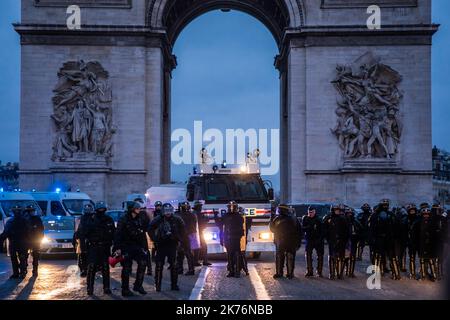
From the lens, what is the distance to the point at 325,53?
4262cm

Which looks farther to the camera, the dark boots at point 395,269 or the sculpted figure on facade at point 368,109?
the sculpted figure on facade at point 368,109

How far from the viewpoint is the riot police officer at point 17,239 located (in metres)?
21.3

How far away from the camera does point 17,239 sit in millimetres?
21266

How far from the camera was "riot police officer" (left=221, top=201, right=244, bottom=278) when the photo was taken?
21812mm

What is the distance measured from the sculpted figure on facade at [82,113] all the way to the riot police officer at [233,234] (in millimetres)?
21326

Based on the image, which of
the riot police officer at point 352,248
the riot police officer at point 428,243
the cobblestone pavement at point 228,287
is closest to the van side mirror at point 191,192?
the cobblestone pavement at point 228,287

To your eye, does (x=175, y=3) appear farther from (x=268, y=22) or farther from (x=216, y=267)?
(x=216, y=267)

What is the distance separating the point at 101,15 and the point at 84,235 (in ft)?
88.8

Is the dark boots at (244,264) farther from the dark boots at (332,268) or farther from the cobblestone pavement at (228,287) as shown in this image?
the dark boots at (332,268)

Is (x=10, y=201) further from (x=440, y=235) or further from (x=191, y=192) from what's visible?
(x=440, y=235)

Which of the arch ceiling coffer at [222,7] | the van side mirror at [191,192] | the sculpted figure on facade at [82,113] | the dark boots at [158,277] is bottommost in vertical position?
the dark boots at [158,277]

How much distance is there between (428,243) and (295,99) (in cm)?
2242

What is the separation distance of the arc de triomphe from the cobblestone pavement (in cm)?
1874

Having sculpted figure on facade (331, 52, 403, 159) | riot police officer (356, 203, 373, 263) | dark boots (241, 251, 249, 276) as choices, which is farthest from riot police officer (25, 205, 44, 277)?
sculpted figure on facade (331, 52, 403, 159)
